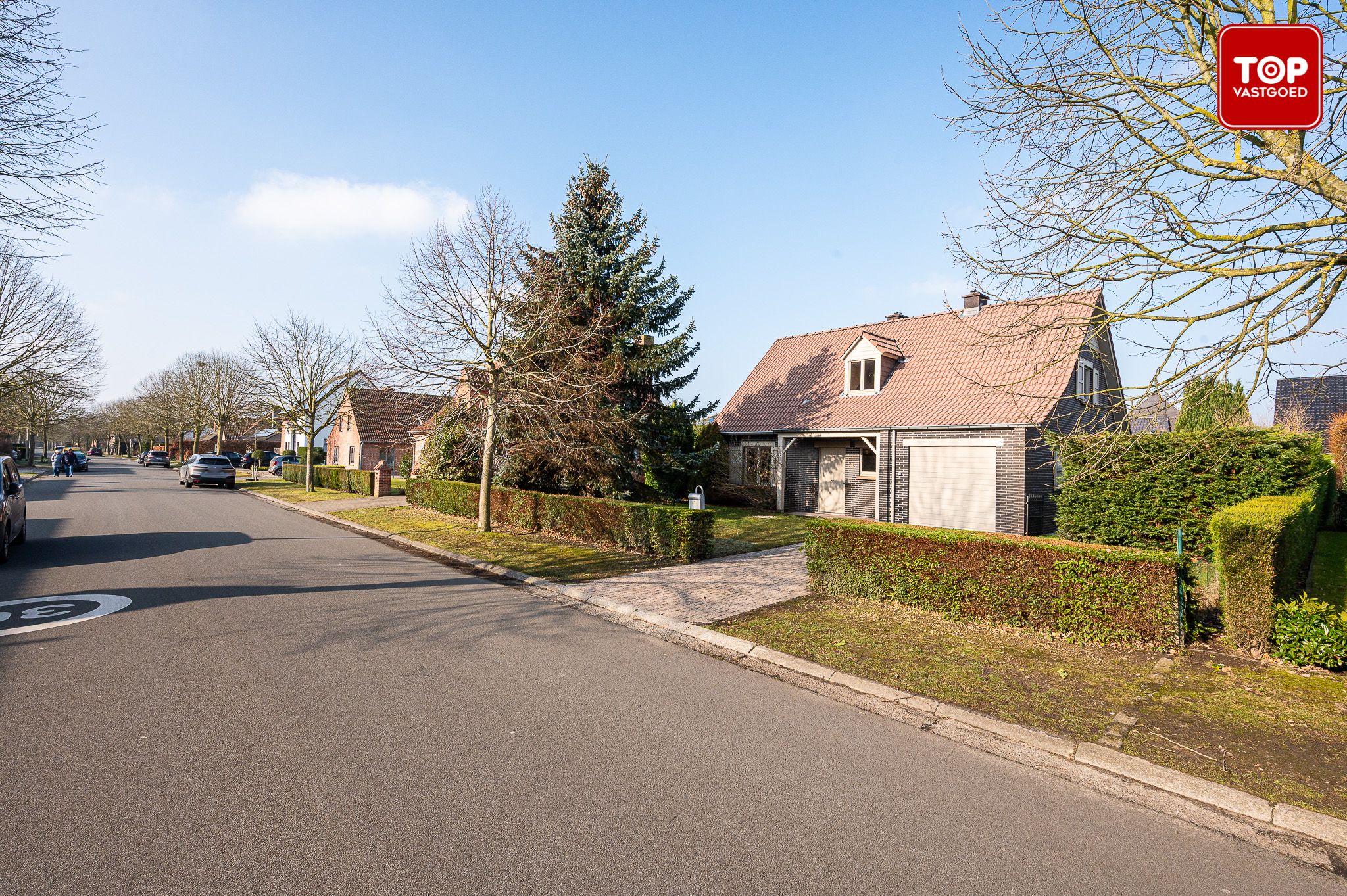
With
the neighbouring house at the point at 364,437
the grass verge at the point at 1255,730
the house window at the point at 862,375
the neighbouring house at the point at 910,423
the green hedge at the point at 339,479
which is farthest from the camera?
the neighbouring house at the point at 364,437

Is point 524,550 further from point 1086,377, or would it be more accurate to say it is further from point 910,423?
point 1086,377

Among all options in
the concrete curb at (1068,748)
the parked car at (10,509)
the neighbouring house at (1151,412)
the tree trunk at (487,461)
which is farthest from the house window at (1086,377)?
the parked car at (10,509)

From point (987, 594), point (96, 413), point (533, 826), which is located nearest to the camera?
point (533, 826)

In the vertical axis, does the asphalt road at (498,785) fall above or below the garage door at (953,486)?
below

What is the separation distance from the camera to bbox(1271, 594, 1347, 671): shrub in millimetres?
6035

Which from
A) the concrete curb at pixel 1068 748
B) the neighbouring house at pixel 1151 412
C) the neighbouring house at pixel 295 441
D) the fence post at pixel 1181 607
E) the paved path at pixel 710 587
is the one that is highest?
the neighbouring house at pixel 295 441

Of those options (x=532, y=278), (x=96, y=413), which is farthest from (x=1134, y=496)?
(x=96, y=413)

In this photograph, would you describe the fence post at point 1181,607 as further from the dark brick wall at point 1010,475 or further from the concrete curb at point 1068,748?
the dark brick wall at point 1010,475

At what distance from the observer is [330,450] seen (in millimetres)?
51781

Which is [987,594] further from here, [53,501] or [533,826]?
[53,501]

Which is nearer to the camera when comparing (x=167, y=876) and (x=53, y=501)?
(x=167, y=876)

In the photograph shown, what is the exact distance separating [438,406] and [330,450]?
40688 millimetres

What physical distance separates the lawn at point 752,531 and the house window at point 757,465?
1.26 m

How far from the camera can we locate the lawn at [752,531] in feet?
46.2
